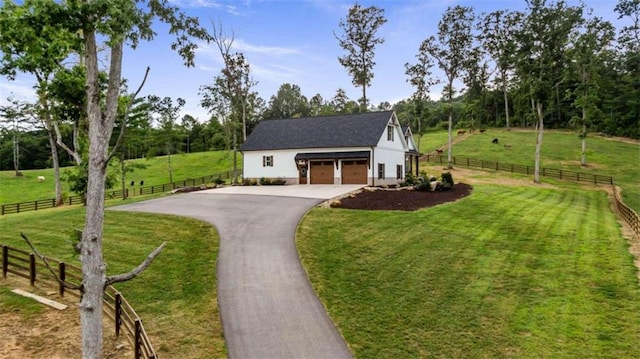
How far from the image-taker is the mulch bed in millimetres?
21156

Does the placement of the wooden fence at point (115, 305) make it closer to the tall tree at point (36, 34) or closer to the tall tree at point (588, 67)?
the tall tree at point (36, 34)

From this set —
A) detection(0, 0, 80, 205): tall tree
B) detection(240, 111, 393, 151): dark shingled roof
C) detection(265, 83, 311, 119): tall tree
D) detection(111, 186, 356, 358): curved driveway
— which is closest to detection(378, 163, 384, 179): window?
detection(240, 111, 393, 151): dark shingled roof


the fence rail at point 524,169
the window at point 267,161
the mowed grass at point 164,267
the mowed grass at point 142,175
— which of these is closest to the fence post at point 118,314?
the mowed grass at point 164,267

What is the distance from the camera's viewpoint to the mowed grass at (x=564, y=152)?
Result: 42.5m

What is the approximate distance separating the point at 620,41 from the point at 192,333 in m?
78.3

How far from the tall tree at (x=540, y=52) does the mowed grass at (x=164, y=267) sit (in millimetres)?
33982

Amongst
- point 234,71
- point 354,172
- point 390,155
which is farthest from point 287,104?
point 354,172

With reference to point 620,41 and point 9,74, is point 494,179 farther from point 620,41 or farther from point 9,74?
point 620,41

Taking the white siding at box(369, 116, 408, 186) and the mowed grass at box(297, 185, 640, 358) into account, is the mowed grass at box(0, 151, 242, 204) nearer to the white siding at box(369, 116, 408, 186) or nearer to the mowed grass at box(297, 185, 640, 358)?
the white siding at box(369, 116, 408, 186)

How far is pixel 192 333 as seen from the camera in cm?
906

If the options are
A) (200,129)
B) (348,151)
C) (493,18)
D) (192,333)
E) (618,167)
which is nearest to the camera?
(192,333)

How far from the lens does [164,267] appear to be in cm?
1293

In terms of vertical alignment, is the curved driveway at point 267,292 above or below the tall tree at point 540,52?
below

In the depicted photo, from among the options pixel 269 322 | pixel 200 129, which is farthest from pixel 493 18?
pixel 200 129
